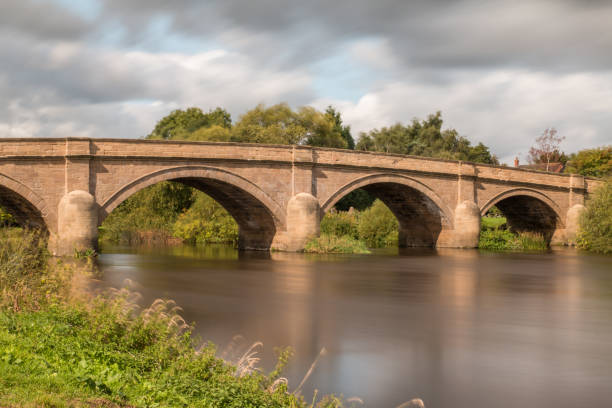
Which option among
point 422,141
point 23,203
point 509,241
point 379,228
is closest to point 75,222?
point 23,203

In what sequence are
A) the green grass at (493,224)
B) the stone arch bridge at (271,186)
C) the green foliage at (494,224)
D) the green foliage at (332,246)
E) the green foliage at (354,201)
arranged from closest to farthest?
the stone arch bridge at (271,186), the green foliage at (332,246), the green grass at (493,224), the green foliage at (494,224), the green foliage at (354,201)

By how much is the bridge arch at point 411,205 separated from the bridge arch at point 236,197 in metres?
2.99

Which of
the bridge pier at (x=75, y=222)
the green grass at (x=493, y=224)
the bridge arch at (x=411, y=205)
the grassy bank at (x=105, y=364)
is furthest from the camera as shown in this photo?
the green grass at (x=493, y=224)

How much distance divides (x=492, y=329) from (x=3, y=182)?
656 inches

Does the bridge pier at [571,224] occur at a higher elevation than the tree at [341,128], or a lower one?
lower

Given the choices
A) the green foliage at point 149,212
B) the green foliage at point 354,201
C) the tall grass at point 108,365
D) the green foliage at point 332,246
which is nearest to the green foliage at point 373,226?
the green foliage at point 332,246

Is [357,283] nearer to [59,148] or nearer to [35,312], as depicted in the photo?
[35,312]

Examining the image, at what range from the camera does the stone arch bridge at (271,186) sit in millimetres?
21062

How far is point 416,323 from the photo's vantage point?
33.9 ft

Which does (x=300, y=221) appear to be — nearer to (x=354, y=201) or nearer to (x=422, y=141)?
(x=354, y=201)

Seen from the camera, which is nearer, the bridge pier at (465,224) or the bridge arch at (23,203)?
the bridge arch at (23,203)

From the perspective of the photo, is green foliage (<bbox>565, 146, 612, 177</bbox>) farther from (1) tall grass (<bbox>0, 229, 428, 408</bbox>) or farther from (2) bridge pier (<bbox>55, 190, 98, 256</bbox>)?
(1) tall grass (<bbox>0, 229, 428, 408</bbox>)

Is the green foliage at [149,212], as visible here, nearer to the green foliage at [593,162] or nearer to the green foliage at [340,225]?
the green foliage at [340,225]

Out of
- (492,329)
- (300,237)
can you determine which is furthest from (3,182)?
(492,329)
